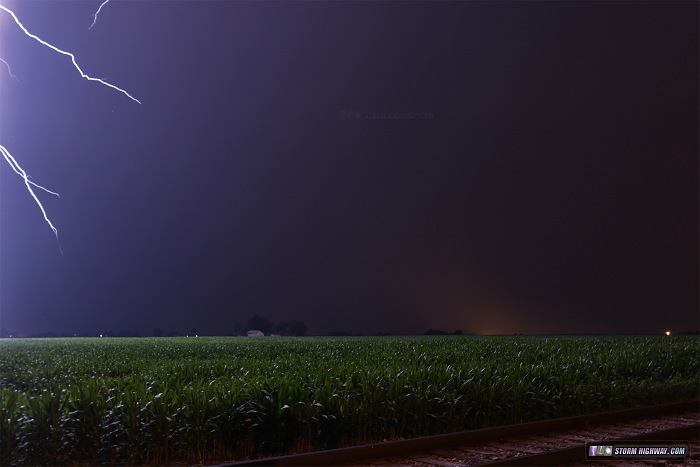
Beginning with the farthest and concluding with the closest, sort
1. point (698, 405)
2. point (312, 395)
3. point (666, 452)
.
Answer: point (698, 405) < point (312, 395) < point (666, 452)

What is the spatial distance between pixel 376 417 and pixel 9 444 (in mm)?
5882

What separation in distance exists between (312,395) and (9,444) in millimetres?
4833

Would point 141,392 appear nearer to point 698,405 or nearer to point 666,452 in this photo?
point 666,452

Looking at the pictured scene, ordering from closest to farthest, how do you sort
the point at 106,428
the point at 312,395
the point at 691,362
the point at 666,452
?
the point at 106,428, the point at 666,452, the point at 312,395, the point at 691,362

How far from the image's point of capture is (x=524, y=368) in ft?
54.8

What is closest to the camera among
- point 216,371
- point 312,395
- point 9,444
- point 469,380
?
point 9,444

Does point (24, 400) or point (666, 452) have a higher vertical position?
point (24, 400)

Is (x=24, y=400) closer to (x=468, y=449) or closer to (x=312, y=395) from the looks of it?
(x=312, y=395)

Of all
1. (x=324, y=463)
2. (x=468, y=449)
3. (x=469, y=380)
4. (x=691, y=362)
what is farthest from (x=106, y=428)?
(x=691, y=362)

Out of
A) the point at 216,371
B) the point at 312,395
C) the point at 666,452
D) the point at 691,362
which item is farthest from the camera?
the point at 691,362

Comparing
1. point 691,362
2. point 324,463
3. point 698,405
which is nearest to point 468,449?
point 324,463

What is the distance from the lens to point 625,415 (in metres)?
13.7

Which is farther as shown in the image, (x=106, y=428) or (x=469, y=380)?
(x=469, y=380)

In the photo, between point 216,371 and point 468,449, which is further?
point 216,371
